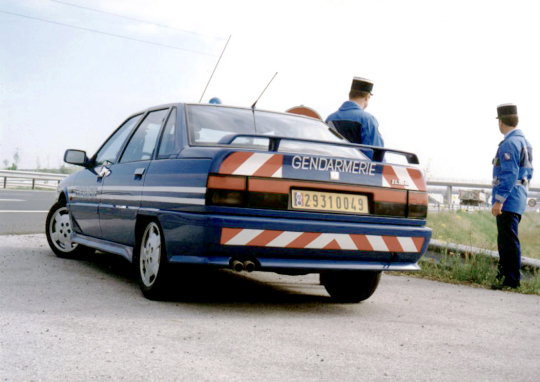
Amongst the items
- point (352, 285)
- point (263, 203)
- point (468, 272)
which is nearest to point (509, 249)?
point (468, 272)

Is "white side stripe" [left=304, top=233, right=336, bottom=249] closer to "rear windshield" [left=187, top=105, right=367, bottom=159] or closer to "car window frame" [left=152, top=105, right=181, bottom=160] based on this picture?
"rear windshield" [left=187, top=105, right=367, bottom=159]

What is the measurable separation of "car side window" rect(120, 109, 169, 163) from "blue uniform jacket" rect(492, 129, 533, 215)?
3.53 metres

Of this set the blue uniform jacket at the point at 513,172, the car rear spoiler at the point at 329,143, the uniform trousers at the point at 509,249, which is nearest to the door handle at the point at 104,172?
the car rear spoiler at the point at 329,143

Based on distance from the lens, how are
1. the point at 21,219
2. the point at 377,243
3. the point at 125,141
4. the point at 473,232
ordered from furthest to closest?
the point at 473,232 → the point at 21,219 → the point at 125,141 → the point at 377,243

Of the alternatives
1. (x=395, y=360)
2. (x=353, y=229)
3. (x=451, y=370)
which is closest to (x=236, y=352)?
(x=395, y=360)

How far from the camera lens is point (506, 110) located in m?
7.59

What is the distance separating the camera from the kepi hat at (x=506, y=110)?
298 inches

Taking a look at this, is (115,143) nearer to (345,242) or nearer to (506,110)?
(345,242)

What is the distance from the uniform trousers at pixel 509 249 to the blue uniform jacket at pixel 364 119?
4.95 ft

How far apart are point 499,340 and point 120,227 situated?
3.21 metres

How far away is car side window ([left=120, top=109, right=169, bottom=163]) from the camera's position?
603 cm

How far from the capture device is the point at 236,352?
3.84 meters

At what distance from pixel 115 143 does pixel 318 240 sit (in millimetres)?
2997

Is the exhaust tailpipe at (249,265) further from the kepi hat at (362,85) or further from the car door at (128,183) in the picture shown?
the kepi hat at (362,85)
